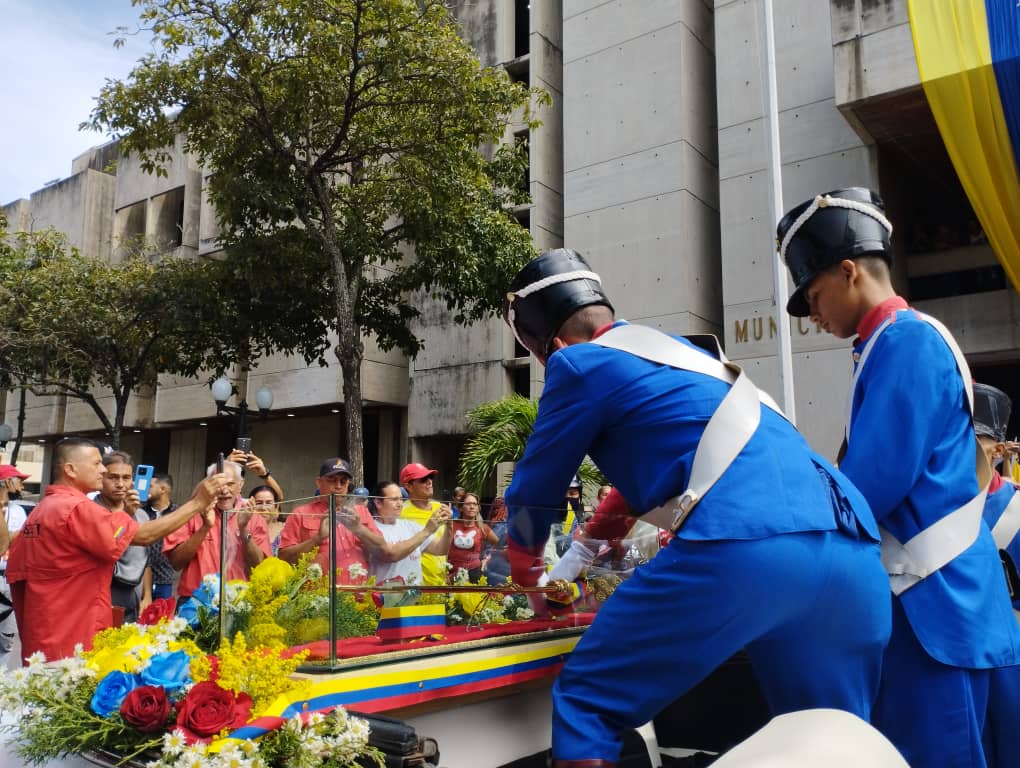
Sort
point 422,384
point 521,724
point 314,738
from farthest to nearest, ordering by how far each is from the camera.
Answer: point 422,384, point 521,724, point 314,738

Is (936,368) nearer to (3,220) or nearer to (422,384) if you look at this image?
(422,384)

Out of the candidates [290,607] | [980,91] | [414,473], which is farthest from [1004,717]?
[980,91]

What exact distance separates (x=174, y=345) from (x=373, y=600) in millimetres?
15088

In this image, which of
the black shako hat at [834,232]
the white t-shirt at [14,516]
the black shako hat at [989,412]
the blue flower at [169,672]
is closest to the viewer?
the blue flower at [169,672]

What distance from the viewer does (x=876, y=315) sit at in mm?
2436

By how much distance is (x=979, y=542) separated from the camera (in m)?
2.25

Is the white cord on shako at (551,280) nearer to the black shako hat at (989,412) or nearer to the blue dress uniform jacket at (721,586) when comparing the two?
the blue dress uniform jacket at (721,586)

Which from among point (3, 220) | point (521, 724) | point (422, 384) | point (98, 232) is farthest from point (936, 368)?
point (98, 232)

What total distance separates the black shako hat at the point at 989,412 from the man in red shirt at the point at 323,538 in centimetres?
271

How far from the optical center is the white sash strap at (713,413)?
74.5 inches

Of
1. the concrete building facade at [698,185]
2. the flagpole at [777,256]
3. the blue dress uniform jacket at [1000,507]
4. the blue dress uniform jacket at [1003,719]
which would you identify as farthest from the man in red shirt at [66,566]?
the concrete building facade at [698,185]

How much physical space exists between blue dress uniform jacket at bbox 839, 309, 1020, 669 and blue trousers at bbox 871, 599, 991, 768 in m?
0.05

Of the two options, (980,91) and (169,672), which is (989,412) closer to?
(169,672)

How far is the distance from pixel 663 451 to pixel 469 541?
2.64 ft
